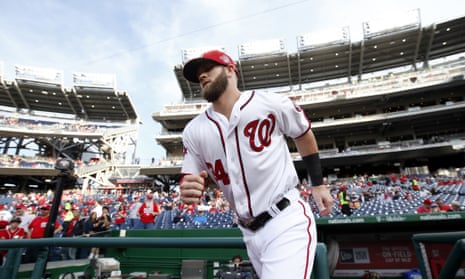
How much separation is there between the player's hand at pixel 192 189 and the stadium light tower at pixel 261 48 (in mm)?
35887

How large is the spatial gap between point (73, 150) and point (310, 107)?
31637 millimetres

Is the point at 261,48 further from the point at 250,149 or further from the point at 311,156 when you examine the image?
the point at 250,149

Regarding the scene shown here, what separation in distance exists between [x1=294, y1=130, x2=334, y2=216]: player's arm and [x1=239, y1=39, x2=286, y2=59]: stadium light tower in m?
35.4

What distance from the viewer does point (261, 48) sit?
35.8 meters

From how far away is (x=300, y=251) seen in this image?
1.14m

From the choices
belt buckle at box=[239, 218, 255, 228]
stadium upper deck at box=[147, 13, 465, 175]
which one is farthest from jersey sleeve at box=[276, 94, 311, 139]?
stadium upper deck at box=[147, 13, 465, 175]

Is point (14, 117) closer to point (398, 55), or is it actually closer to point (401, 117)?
point (401, 117)

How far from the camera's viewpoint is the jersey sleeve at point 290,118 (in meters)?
1.49

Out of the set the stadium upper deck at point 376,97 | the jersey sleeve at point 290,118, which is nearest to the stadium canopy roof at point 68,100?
the stadium upper deck at point 376,97

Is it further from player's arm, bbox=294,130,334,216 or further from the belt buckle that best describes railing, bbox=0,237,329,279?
player's arm, bbox=294,130,334,216

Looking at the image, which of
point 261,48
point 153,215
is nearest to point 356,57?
point 261,48

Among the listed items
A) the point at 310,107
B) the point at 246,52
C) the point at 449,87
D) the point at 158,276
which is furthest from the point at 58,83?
the point at 449,87

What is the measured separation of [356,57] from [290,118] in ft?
119

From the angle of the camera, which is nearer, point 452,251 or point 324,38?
point 452,251
